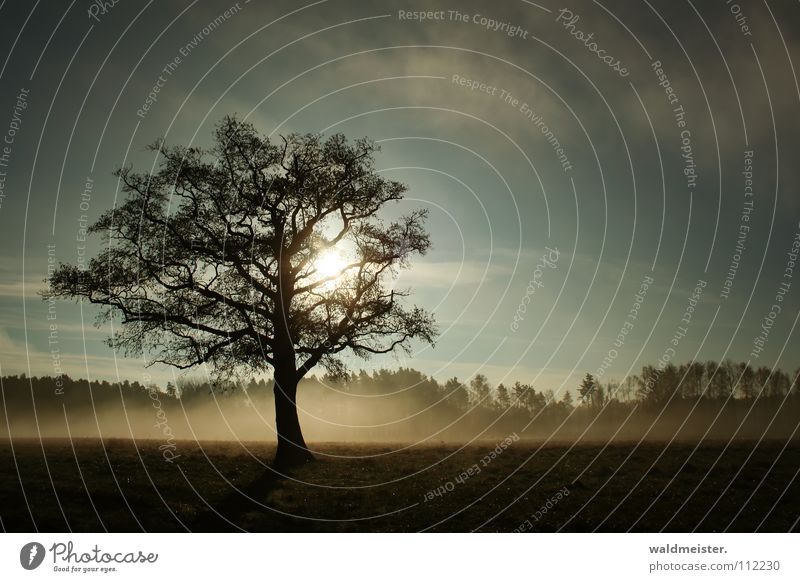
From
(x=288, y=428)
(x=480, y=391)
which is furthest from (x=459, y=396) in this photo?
(x=288, y=428)

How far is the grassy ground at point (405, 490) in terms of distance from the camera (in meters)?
20.7

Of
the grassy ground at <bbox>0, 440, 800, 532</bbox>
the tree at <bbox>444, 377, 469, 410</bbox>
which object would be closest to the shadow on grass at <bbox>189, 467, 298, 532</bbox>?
the grassy ground at <bbox>0, 440, 800, 532</bbox>

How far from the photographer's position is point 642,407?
67062mm

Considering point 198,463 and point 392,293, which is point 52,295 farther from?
point 392,293

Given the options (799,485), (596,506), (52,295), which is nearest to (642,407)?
(799,485)

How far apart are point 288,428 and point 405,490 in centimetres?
760

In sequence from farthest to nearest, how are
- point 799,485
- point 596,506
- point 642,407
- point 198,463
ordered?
point 642,407
point 198,463
point 799,485
point 596,506
